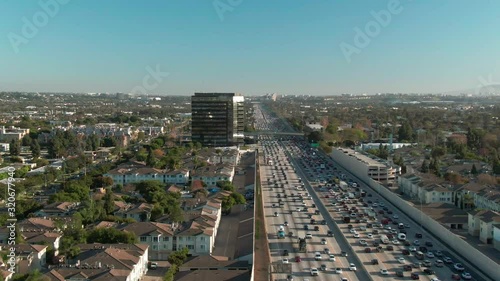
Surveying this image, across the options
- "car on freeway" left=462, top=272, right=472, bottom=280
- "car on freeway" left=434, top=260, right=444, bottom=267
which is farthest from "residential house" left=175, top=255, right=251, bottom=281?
"car on freeway" left=462, top=272, right=472, bottom=280

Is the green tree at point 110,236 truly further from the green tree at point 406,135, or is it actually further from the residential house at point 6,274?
the green tree at point 406,135

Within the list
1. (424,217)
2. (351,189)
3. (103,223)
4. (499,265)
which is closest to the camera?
(499,265)

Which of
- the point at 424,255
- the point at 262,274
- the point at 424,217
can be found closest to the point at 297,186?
the point at 424,217

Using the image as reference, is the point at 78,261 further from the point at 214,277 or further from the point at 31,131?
the point at 31,131

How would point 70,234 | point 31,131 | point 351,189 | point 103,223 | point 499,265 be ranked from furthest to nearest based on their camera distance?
point 31,131 < point 351,189 < point 103,223 < point 70,234 < point 499,265

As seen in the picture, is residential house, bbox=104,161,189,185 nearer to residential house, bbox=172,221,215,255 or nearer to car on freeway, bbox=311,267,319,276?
residential house, bbox=172,221,215,255

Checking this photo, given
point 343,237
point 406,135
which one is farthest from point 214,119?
point 343,237

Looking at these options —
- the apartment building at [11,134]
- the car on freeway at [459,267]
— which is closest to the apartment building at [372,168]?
the car on freeway at [459,267]
